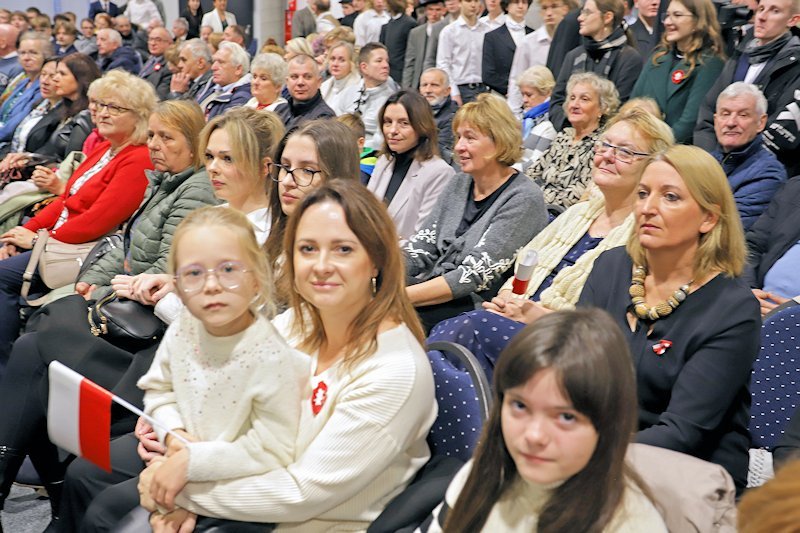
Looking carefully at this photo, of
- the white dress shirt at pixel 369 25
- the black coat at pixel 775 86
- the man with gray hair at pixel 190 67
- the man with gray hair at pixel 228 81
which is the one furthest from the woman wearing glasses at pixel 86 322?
the white dress shirt at pixel 369 25

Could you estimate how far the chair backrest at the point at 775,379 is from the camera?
84.4 inches

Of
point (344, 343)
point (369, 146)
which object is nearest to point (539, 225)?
point (344, 343)

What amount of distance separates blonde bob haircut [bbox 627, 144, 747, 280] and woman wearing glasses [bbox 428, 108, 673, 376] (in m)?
0.68

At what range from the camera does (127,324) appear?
9.30ft

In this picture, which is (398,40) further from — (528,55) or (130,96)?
(130,96)

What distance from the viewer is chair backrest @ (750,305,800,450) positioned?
214 cm

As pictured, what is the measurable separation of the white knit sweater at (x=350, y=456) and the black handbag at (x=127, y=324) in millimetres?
1095

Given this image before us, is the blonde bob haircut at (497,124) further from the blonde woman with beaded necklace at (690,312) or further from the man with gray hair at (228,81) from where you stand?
the man with gray hair at (228,81)

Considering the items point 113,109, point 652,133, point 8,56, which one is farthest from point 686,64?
point 8,56

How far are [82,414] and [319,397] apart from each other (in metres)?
0.51

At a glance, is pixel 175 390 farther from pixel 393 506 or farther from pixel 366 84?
pixel 366 84

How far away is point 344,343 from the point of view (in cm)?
191

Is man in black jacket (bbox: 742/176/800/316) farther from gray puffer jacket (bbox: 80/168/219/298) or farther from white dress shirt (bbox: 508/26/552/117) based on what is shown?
white dress shirt (bbox: 508/26/552/117)

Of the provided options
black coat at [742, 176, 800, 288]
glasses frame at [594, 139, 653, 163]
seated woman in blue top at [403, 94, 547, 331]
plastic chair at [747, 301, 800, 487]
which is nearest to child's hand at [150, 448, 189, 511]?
plastic chair at [747, 301, 800, 487]
